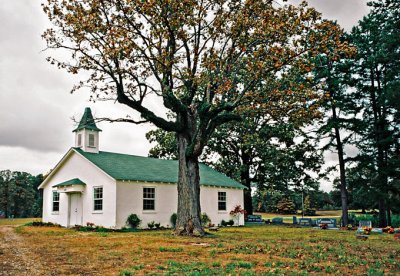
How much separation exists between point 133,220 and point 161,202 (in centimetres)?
293

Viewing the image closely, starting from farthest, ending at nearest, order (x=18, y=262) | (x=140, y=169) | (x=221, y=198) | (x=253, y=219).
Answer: (x=253, y=219)
(x=221, y=198)
(x=140, y=169)
(x=18, y=262)

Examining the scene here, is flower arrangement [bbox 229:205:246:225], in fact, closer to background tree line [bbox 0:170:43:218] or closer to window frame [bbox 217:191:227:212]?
window frame [bbox 217:191:227:212]

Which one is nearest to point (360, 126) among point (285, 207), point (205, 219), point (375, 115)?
point (375, 115)

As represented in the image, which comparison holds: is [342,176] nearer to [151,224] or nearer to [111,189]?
[151,224]

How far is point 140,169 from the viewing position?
92.2 ft

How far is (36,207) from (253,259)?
2690 inches

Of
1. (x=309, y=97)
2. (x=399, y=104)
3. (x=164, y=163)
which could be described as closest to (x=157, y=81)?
(x=309, y=97)

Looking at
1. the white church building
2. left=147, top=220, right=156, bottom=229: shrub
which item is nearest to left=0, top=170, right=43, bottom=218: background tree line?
the white church building

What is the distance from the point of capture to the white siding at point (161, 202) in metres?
24.8

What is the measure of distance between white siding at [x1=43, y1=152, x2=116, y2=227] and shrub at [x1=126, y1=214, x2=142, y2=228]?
39.8 inches

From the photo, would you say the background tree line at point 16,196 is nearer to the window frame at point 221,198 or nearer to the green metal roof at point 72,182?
the green metal roof at point 72,182

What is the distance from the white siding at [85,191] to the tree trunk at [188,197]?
668cm

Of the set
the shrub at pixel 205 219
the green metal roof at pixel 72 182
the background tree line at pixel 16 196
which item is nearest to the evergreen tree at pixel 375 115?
the shrub at pixel 205 219

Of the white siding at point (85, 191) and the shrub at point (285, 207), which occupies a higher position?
the white siding at point (85, 191)
